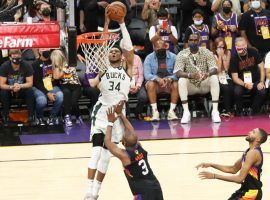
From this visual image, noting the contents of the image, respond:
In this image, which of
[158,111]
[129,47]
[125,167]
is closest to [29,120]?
[158,111]

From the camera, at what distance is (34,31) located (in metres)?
9.33

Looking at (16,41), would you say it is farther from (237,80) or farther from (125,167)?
(237,80)

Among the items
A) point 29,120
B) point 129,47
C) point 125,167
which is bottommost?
point 29,120

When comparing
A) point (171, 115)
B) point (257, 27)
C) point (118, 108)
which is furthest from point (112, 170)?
point (257, 27)

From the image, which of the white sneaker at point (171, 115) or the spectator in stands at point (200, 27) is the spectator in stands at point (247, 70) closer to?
the spectator in stands at point (200, 27)

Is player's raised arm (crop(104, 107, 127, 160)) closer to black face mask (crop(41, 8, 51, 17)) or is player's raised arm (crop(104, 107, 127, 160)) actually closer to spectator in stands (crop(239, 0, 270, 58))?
black face mask (crop(41, 8, 51, 17))

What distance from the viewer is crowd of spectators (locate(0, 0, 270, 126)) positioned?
1647 centimetres

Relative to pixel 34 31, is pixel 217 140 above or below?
below

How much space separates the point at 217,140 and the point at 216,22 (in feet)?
12.2

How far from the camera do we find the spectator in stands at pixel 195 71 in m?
16.6

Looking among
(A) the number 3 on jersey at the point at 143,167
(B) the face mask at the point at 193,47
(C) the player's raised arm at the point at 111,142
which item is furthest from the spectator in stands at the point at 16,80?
(A) the number 3 on jersey at the point at 143,167

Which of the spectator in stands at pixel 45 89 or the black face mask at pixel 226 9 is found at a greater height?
the black face mask at pixel 226 9

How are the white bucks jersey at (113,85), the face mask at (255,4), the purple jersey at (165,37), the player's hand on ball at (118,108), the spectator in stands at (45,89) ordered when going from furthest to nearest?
the face mask at (255,4), the purple jersey at (165,37), the spectator in stands at (45,89), the white bucks jersey at (113,85), the player's hand on ball at (118,108)

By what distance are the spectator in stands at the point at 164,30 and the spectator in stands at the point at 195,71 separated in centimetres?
68
